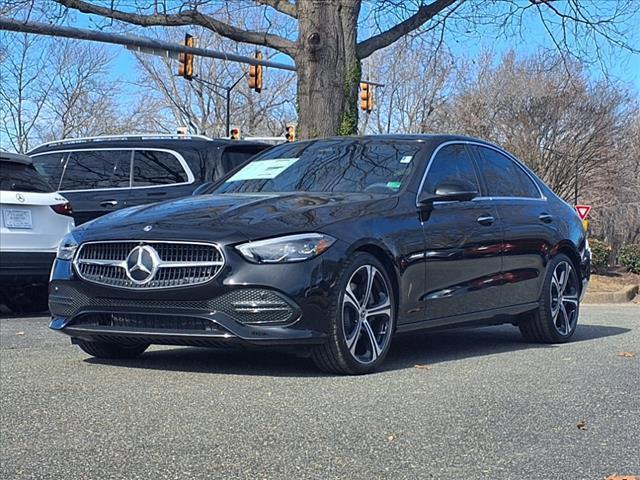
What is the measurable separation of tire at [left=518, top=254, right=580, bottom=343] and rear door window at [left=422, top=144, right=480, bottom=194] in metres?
1.09

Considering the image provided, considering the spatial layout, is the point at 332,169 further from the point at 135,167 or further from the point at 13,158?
the point at 135,167

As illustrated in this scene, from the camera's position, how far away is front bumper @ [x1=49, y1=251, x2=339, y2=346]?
520 centimetres

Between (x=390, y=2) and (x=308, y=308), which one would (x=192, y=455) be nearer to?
(x=308, y=308)

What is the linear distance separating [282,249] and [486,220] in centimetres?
211

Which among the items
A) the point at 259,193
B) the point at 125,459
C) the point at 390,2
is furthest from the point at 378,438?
the point at 390,2

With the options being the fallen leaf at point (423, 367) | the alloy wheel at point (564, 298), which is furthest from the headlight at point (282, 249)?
the alloy wheel at point (564, 298)

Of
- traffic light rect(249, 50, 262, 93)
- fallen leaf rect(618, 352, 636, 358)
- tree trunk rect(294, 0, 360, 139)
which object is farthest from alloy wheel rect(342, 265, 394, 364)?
traffic light rect(249, 50, 262, 93)

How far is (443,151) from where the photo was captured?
6.84 meters

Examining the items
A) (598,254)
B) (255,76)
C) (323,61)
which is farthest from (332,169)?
(598,254)

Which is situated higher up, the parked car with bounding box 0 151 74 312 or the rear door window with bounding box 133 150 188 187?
the rear door window with bounding box 133 150 188 187

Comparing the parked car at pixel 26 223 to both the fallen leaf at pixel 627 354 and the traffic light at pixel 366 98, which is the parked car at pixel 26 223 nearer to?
the fallen leaf at pixel 627 354

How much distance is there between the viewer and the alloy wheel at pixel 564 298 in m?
7.64

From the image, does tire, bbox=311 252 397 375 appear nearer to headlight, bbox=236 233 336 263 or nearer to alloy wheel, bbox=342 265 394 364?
alloy wheel, bbox=342 265 394 364

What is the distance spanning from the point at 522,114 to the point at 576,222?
2409 centimetres
